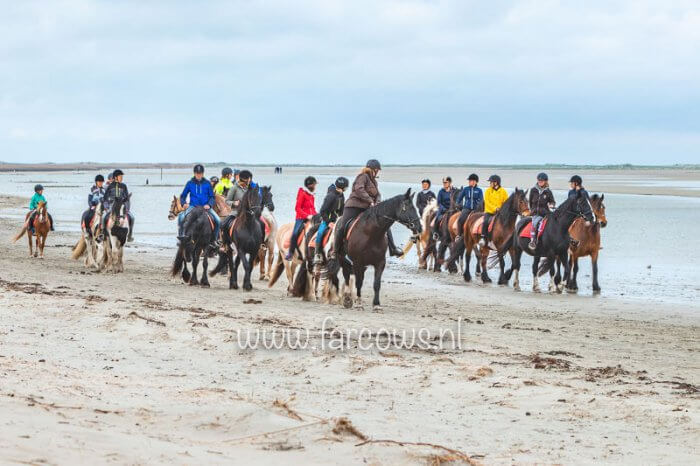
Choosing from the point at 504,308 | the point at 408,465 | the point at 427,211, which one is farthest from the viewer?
the point at 427,211

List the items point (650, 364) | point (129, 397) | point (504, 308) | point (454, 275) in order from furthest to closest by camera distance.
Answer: point (454, 275) → point (504, 308) → point (650, 364) → point (129, 397)

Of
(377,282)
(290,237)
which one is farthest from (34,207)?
(377,282)

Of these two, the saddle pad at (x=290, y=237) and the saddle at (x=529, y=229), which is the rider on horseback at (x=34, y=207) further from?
the saddle at (x=529, y=229)

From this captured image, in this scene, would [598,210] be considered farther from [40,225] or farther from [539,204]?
[40,225]

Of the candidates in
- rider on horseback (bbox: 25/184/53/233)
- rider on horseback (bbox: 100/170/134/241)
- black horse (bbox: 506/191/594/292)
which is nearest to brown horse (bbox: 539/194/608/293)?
black horse (bbox: 506/191/594/292)

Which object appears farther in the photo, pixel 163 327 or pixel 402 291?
pixel 402 291

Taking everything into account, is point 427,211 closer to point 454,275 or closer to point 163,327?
point 454,275

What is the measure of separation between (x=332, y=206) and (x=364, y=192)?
0.88 m

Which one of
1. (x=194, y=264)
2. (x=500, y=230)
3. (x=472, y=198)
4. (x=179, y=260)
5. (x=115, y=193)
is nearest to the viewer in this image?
(x=194, y=264)

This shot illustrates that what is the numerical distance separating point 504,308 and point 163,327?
23.2ft

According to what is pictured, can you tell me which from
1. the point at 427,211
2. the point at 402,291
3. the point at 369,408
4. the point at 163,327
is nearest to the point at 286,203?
the point at 427,211

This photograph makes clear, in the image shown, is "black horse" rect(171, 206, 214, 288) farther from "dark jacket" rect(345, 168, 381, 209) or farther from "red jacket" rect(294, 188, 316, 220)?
"dark jacket" rect(345, 168, 381, 209)

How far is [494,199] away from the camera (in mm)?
22016

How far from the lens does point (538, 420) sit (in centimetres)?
759
